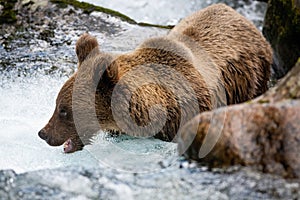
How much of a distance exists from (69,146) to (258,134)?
2.68 metres

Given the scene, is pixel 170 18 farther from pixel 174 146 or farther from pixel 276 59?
pixel 174 146

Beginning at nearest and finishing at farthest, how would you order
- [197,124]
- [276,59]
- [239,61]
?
[197,124]
[239,61]
[276,59]

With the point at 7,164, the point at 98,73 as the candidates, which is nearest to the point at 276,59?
the point at 98,73

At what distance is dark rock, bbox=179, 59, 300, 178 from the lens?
3.57 metres

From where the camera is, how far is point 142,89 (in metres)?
5.47

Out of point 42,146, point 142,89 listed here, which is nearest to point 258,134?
point 142,89

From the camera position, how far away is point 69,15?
29.6 ft

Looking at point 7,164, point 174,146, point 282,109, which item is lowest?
point 7,164

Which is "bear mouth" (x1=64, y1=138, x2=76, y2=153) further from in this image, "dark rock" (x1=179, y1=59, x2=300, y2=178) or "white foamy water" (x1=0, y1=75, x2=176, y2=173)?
"dark rock" (x1=179, y1=59, x2=300, y2=178)

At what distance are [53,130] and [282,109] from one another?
2.80m

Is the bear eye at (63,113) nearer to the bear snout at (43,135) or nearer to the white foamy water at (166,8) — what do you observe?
the bear snout at (43,135)

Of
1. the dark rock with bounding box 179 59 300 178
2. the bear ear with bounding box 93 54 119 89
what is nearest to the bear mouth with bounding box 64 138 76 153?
the bear ear with bounding box 93 54 119 89

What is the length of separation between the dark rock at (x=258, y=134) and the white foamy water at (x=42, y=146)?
56 cm

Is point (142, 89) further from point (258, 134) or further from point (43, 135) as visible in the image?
point (258, 134)
